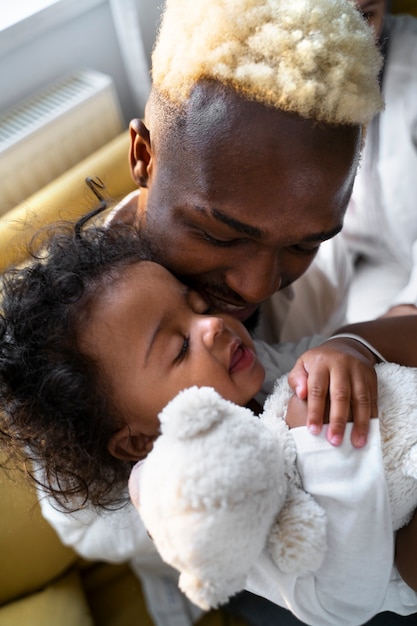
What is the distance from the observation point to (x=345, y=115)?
2.09ft

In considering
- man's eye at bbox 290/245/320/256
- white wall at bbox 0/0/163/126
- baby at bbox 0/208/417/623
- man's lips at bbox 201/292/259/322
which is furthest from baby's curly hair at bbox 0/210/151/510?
white wall at bbox 0/0/163/126

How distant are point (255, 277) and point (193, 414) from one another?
0.30 m

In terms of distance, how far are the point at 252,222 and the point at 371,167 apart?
56 centimetres

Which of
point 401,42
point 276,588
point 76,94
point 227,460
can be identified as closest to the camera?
point 227,460

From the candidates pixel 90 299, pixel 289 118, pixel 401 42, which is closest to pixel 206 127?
pixel 289 118

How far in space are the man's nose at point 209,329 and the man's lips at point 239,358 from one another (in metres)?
0.03

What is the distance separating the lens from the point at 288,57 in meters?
0.62

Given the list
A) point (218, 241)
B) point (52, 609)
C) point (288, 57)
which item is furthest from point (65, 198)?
point (52, 609)

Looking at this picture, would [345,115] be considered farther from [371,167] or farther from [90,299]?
[371,167]

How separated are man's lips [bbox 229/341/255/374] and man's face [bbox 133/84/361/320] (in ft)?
0.25

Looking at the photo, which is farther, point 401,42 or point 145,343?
point 401,42

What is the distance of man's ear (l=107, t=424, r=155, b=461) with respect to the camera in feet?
2.38

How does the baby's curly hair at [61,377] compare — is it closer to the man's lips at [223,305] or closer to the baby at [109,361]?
the baby at [109,361]

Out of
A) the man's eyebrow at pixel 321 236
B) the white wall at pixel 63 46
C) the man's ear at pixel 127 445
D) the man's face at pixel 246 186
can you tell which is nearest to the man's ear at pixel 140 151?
the man's face at pixel 246 186
